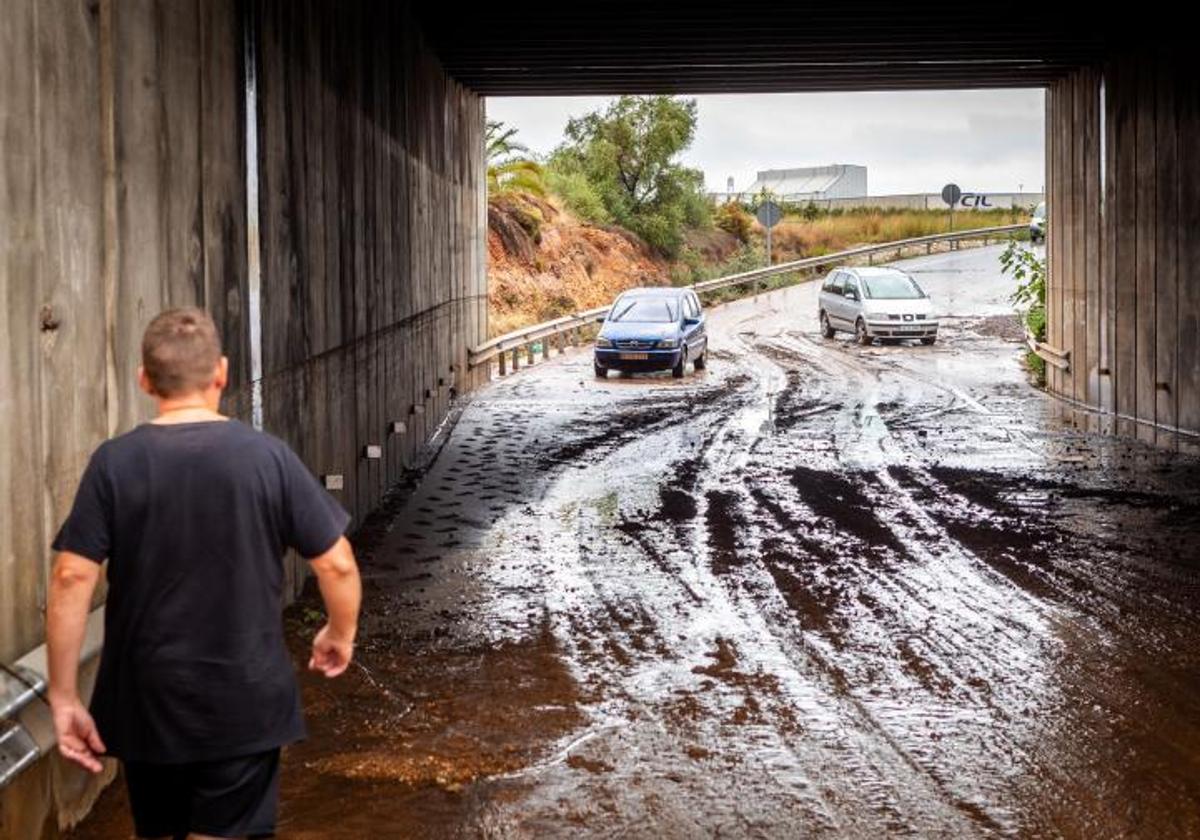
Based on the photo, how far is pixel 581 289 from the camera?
4909 cm

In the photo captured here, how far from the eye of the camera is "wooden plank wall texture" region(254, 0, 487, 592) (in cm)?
1073

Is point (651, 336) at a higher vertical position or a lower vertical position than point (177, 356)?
higher

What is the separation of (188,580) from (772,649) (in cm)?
526

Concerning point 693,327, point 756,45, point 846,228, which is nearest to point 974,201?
point 846,228

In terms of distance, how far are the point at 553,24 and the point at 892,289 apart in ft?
56.1

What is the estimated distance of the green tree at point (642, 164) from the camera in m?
56.3

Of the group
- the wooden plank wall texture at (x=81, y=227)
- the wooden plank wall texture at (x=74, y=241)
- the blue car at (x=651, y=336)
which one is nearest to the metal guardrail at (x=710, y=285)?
the blue car at (x=651, y=336)

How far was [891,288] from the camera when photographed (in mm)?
35500

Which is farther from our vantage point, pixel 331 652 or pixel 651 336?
pixel 651 336

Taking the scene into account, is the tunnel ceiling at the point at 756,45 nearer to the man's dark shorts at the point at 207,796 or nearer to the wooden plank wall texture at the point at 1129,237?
the wooden plank wall texture at the point at 1129,237

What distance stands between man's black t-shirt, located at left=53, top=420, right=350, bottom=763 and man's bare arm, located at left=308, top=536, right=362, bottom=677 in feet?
0.20

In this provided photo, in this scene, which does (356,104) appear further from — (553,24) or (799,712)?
(799,712)

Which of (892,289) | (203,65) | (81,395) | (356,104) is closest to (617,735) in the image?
(81,395)

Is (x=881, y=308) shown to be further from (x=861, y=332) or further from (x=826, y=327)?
(x=826, y=327)
